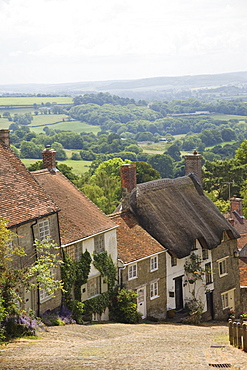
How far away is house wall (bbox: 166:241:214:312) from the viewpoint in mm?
34781

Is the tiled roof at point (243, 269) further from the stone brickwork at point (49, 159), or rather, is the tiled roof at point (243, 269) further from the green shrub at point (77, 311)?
the stone brickwork at point (49, 159)

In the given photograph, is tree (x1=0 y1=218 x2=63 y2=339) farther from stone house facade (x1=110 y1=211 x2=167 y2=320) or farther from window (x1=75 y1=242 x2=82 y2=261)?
stone house facade (x1=110 y1=211 x2=167 y2=320)

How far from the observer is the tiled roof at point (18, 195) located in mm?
24422

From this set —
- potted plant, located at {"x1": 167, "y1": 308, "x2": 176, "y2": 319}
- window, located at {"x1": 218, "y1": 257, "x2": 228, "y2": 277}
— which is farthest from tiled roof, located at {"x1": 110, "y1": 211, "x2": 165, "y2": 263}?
window, located at {"x1": 218, "y1": 257, "x2": 228, "y2": 277}

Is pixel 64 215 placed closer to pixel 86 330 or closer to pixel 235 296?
pixel 86 330

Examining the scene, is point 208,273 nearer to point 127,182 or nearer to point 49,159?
point 127,182

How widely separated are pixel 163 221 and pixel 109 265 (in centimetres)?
587

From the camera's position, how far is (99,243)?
30734 mm

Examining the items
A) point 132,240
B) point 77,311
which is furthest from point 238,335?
point 132,240

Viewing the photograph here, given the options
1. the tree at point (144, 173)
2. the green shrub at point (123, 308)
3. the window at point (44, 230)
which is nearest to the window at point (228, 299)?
the green shrub at point (123, 308)

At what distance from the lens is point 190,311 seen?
35250 millimetres

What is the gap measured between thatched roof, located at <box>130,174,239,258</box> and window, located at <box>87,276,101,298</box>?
5.47 meters

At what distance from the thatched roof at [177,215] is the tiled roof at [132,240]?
50 cm

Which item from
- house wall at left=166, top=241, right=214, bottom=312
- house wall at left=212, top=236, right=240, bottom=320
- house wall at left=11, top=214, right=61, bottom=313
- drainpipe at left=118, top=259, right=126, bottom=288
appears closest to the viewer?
house wall at left=11, top=214, right=61, bottom=313
